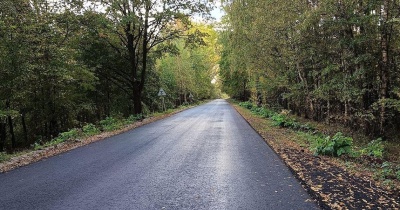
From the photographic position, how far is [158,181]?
5715mm

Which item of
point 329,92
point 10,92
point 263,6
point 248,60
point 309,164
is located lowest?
point 309,164

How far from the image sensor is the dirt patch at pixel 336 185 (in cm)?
428

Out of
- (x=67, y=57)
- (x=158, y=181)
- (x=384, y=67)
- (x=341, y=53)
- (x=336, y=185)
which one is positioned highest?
(x=67, y=57)

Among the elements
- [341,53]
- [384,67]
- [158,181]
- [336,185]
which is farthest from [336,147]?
[341,53]

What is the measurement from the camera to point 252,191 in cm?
504

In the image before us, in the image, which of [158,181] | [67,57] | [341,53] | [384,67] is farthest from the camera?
[67,57]

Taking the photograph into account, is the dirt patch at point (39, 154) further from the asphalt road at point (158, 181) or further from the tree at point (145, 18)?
the tree at point (145, 18)

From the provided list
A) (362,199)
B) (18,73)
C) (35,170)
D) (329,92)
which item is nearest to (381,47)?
(329,92)

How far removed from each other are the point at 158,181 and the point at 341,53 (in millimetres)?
9834

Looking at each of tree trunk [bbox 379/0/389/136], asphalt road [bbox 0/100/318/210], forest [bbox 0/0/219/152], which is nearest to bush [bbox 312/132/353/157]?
asphalt road [bbox 0/100/318/210]

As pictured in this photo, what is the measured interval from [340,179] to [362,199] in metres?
1.04

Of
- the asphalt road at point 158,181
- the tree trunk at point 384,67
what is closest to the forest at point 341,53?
the tree trunk at point 384,67

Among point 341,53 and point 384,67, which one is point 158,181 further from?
point 341,53

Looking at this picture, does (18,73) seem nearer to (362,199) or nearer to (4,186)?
(4,186)
